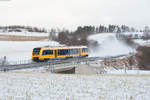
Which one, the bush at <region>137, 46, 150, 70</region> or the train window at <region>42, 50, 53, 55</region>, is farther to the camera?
the bush at <region>137, 46, 150, 70</region>

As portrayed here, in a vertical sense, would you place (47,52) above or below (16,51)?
above

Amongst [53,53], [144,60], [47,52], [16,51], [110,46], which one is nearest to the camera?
[47,52]

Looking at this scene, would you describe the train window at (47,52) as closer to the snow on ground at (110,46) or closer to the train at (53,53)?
the train at (53,53)

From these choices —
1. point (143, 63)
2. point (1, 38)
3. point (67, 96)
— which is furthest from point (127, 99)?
Answer: point (1, 38)

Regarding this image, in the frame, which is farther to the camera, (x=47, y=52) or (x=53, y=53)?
(x=53, y=53)

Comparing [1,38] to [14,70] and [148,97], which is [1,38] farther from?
[148,97]

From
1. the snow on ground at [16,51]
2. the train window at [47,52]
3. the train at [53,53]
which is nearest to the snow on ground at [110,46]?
the snow on ground at [16,51]

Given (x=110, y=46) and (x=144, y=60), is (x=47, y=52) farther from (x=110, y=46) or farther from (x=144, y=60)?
(x=110, y=46)

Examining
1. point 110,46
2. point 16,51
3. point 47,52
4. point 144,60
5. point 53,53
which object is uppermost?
point 47,52

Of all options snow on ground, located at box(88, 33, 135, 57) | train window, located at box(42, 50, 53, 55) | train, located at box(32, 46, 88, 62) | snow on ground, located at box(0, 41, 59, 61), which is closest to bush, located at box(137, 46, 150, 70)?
train, located at box(32, 46, 88, 62)

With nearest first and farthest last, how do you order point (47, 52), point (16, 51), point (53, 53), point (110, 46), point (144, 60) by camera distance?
point (47, 52) < point (53, 53) < point (144, 60) < point (16, 51) < point (110, 46)

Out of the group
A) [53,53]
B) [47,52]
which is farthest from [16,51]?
[47,52]

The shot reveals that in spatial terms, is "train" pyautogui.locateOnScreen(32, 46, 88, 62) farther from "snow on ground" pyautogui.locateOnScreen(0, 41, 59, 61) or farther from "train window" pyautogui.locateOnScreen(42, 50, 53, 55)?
"snow on ground" pyautogui.locateOnScreen(0, 41, 59, 61)

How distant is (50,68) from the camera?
92.3 feet
